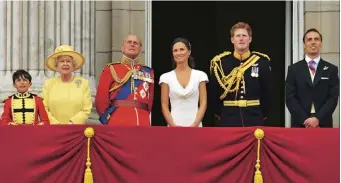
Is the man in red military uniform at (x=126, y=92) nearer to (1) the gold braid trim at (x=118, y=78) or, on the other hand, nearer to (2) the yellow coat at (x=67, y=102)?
(1) the gold braid trim at (x=118, y=78)

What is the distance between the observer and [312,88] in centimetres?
925

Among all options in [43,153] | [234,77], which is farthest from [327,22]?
[43,153]

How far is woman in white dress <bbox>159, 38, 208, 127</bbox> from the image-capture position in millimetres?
9328

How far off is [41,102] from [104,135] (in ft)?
3.63

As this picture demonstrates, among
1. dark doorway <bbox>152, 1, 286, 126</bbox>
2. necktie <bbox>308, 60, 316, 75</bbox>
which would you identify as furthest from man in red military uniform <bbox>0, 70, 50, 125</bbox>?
dark doorway <bbox>152, 1, 286, 126</bbox>

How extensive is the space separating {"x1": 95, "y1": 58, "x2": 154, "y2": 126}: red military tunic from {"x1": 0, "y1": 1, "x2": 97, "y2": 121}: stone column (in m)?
1.78

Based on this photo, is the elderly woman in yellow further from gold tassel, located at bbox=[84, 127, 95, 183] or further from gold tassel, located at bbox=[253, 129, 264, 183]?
gold tassel, located at bbox=[253, 129, 264, 183]

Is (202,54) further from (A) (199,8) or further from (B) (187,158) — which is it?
(B) (187,158)

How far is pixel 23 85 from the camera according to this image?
9398 mm

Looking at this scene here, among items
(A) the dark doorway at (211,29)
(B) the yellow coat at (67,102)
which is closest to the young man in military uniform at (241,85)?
(B) the yellow coat at (67,102)

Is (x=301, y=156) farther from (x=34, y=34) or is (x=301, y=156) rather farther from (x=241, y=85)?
(x=34, y=34)

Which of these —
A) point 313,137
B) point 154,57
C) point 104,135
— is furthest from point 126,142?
point 154,57

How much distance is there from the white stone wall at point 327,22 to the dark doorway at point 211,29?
5.62 feet

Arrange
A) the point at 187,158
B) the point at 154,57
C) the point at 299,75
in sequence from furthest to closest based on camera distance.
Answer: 1. the point at 154,57
2. the point at 299,75
3. the point at 187,158
